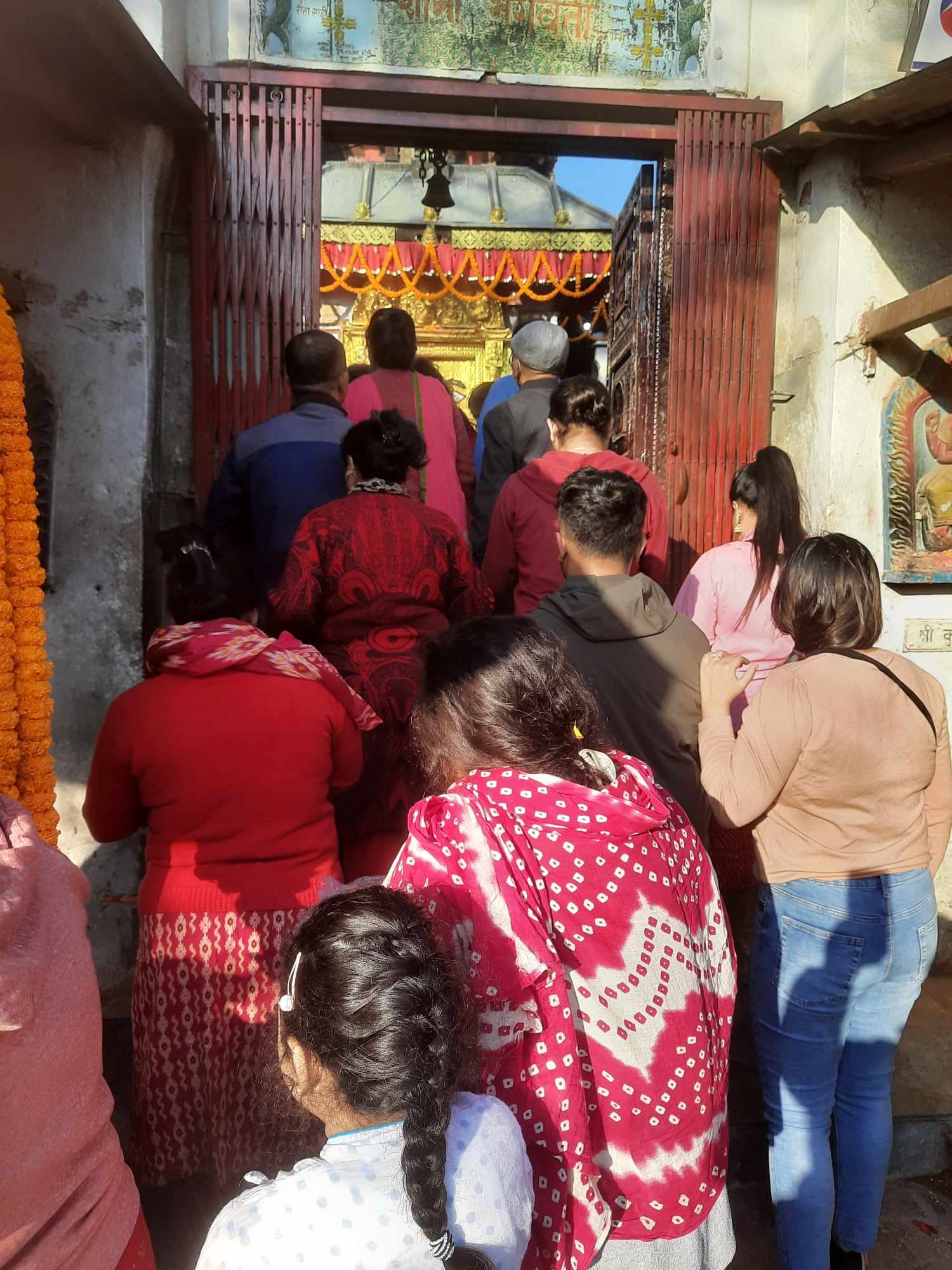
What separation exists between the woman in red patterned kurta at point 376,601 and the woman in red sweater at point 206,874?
0.49 m

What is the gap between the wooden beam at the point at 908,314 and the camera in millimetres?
3422

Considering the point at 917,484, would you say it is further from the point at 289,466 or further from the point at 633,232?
the point at 289,466

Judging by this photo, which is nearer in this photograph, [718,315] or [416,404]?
[416,404]

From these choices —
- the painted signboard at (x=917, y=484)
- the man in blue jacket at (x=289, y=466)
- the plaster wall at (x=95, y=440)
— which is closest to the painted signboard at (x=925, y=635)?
the painted signboard at (x=917, y=484)

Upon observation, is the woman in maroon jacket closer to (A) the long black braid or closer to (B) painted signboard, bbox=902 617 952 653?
(B) painted signboard, bbox=902 617 952 653

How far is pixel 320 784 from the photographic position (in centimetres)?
235

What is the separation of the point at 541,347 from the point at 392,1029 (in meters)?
3.11

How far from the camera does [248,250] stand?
13.1ft

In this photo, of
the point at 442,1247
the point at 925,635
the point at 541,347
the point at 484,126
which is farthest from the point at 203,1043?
the point at 484,126

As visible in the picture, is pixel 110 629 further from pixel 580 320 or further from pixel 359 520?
pixel 580 320

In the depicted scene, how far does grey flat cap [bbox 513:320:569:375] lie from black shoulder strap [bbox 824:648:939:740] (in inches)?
78.5

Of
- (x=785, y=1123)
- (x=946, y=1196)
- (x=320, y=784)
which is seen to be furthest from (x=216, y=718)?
(x=946, y=1196)

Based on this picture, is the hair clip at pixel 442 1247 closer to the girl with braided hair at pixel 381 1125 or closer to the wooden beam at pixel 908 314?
the girl with braided hair at pixel 381 1125

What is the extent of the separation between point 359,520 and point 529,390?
4.40 feet
